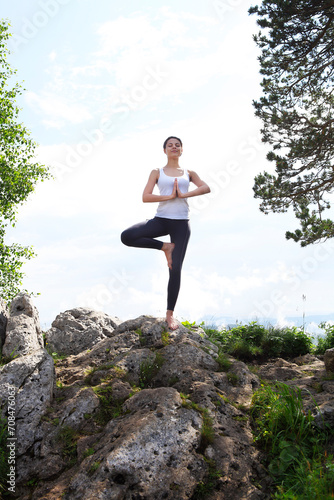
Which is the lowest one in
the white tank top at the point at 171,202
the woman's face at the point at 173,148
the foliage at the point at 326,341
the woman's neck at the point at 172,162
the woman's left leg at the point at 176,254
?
the foliage at the point at 326,341

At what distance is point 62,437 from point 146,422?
1337 mm

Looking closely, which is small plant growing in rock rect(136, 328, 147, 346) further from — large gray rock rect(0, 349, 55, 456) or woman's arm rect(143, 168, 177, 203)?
woman's arm rect(143, 168, 177, 203)

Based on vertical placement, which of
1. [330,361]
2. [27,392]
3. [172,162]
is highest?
[172,162]

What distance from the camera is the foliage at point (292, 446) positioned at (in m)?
4.08

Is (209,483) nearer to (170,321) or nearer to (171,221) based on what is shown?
(170,321)

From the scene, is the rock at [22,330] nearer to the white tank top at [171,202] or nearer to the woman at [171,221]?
the woman at [171,221]

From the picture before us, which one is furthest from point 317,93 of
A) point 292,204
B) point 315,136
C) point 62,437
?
point 62,437

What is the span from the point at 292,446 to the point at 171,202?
4.38 metres

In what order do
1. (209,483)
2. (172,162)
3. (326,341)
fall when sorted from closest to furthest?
1. (209,483)
2. (172,162)
3. (326,341)

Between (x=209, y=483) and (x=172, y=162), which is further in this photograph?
(x=172, y=162)

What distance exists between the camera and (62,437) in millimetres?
5219

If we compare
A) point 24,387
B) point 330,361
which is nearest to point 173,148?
point 24,387

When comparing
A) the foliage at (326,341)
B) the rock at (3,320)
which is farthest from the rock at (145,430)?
the foliage at (326,341)

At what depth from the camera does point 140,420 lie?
4746mm
